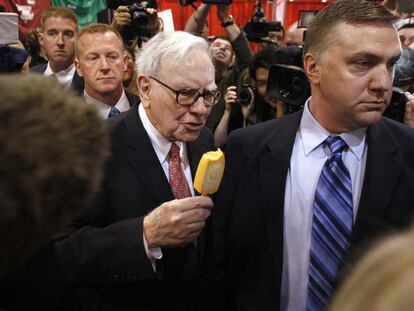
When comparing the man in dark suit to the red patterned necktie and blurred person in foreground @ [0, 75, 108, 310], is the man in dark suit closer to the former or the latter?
the red patterned necktie

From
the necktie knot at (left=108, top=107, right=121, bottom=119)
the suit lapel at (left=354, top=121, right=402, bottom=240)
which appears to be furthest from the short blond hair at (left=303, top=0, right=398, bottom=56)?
the necktie knot at (left=108, top=107, right=121, bottom=119)

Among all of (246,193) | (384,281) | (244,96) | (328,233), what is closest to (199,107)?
(246,193)

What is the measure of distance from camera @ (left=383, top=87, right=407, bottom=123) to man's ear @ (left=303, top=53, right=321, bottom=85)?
0.52 metres

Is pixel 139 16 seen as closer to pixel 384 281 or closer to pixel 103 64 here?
pixel 103 64

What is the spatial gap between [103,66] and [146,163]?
51.1 inches

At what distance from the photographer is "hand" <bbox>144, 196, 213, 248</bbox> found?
4.45ft

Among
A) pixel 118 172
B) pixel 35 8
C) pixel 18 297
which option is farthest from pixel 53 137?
pixel 35 8

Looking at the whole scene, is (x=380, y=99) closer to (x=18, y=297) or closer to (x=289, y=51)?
(x=18, y=297)

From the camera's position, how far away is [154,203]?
5.12 ft

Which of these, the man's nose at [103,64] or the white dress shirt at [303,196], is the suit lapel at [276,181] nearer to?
the white dress shirt at [303,196]

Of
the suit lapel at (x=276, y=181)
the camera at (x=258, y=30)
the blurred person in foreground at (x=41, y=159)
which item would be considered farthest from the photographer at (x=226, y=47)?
the blurred person in foreground at (x=41, y=159)

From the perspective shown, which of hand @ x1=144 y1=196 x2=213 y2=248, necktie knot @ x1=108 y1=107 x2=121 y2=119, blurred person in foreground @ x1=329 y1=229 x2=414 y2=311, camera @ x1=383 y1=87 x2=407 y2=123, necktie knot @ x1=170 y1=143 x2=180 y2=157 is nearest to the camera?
blurred person in foreground @ x1=329 y1=229 x2=414 y2=311

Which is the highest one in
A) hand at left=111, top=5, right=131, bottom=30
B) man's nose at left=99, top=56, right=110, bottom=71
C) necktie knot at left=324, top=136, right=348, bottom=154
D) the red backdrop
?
hand at left=111, top=5, right=131, bottom=30

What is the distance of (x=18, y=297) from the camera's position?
0.98 metres
